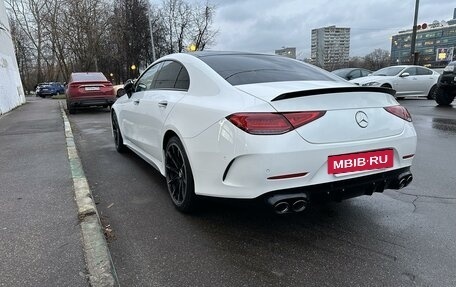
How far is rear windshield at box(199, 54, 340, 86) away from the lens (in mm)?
3375

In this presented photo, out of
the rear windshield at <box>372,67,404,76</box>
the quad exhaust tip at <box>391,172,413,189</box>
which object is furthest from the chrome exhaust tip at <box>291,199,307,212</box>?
the rear windshield at <box>372,67,404,76</box>

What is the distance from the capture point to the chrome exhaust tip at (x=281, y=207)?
2.74m

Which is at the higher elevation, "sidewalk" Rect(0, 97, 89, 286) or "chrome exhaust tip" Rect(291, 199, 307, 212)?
"chrome exhaust tip" Rect(291, 199, 307, 212)

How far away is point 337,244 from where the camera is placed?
3029 millimetres

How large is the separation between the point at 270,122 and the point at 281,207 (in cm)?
62

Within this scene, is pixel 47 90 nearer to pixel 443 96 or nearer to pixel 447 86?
pixel 443 96

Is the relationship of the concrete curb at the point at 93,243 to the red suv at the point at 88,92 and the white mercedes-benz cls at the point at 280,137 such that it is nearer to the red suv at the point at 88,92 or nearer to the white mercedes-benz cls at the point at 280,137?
the white mercedes-benz cls at the point at 280,137

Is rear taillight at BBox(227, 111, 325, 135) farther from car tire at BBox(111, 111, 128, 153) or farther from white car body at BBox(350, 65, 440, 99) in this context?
white car body at BBox(350, 65, 440, 99)

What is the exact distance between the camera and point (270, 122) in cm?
270

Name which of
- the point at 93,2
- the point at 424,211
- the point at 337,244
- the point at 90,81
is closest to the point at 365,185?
the point at 337,244

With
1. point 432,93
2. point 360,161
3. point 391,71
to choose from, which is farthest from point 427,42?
point 360,161

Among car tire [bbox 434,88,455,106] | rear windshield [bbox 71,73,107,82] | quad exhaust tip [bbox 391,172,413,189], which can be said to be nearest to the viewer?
quad exhaust tip [bbox 391,172,413,189]

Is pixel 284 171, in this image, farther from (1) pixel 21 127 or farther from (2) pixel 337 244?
(1) pixel 21 127

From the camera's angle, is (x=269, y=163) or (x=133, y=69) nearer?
(x=269, y=163)
